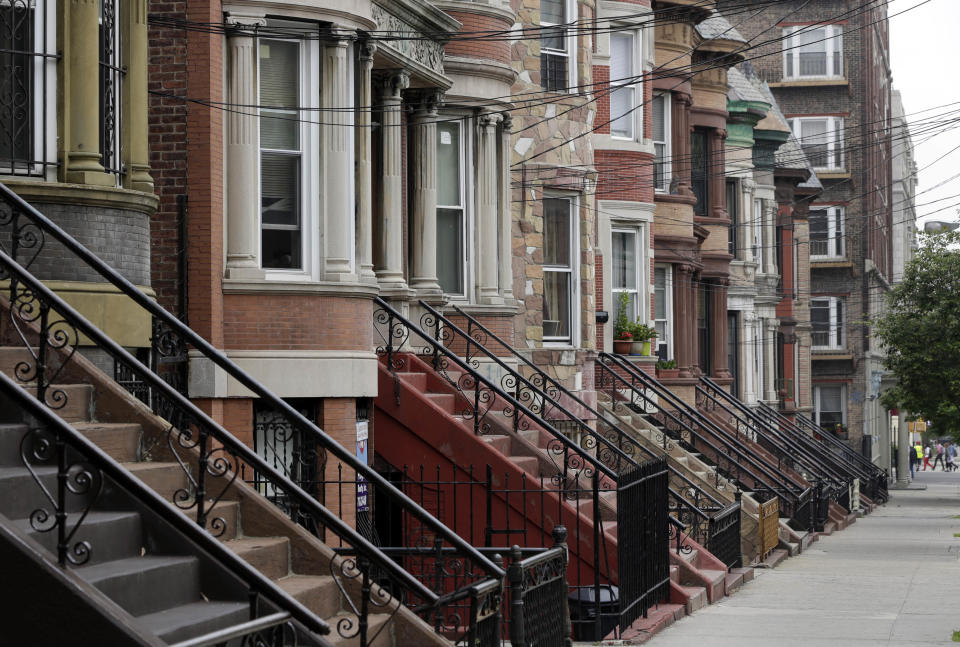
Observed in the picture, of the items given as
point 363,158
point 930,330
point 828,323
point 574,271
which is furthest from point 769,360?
point 363,158

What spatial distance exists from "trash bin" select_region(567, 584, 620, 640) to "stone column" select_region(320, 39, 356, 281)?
3949mm

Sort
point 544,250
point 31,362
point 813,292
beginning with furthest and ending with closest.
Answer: point 813,292
point 544,250
point 31,362

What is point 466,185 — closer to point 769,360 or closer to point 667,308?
point 667,308

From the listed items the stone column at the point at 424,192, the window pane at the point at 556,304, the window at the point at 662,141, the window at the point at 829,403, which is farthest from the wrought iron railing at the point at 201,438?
the window at the point at 829,403

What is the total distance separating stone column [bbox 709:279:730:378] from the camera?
35.2 metres

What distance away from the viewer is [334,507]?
48.2ft

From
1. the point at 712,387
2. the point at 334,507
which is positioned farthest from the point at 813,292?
the point at 334,507

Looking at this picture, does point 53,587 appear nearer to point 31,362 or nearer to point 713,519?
point 31,362

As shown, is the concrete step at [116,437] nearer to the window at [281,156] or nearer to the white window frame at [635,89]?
the window at [281,156]

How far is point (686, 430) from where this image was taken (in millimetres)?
24969

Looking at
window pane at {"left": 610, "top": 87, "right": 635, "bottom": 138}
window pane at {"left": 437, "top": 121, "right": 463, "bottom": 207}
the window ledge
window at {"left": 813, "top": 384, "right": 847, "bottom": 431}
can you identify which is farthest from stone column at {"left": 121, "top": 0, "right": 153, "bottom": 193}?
the window ledge

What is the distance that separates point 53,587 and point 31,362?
2944mm

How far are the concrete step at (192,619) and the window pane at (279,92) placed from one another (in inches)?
288

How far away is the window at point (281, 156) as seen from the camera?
14711mm
